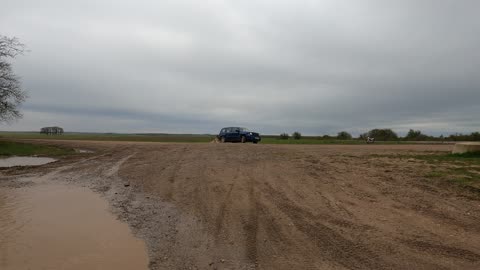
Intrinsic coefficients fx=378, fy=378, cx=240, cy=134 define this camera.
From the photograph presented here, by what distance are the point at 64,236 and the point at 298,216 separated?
4.59m

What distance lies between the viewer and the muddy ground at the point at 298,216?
5.82 metres

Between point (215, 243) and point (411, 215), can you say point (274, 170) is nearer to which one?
point (411, 215)

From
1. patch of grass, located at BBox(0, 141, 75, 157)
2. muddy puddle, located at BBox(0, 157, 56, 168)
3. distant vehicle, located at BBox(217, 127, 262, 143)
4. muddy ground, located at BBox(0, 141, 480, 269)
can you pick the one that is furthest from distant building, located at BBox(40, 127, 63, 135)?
muddy ground, located at BBox(0, 141, 480, 269)

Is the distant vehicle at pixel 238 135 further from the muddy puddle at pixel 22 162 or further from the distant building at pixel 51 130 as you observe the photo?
the distant building at pixel 51 130

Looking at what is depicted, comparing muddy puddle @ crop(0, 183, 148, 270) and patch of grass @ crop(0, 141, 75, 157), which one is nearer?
muddy puddle @ crop(0, 183, 148, 270)

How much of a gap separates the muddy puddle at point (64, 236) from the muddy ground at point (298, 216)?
383 mm

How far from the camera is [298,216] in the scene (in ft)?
25.6

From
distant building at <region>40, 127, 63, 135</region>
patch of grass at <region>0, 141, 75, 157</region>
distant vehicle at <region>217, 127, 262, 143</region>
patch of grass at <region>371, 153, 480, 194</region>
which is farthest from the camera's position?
distant building at <region>40, 127, 63, 135</region>

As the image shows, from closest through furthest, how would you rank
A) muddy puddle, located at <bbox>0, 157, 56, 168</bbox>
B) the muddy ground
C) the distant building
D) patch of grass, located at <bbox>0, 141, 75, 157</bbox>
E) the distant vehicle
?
the muddy ground
muddy puddle, located at <bbox>0, 157, 56, 168</bbox>
patch of grass, located at <bbox>0, 141, 75, 157</bbox>
the distant vehicle
the distant building

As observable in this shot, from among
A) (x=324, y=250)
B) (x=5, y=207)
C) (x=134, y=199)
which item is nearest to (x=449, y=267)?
(x=324, y=250)

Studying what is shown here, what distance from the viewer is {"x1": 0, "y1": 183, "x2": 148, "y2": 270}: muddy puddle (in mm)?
5848

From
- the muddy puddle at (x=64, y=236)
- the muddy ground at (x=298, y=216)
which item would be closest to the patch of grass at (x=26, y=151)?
the muddy ground at (x=298, y=216)

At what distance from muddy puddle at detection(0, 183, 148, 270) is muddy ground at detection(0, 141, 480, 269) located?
1.26ft

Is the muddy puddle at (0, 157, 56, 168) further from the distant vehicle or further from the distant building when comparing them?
the distant building
